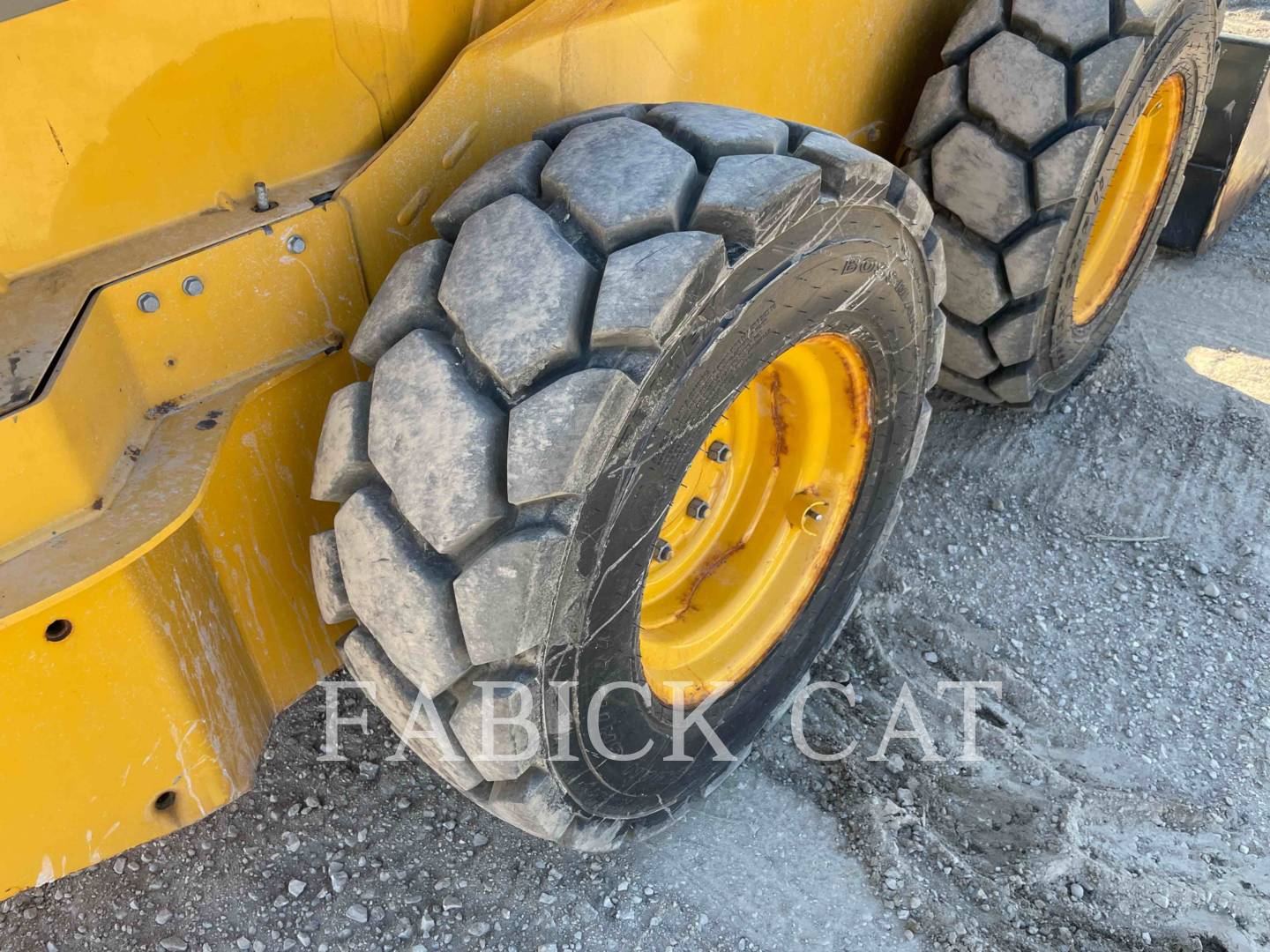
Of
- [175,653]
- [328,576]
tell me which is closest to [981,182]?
[328,576]

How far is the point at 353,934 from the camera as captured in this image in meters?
2.15

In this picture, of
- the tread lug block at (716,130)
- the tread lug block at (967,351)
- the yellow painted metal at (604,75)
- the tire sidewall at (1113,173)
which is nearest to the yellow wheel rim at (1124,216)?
the tire sidewall at (1113,173)

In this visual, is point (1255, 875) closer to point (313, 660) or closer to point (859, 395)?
point (859, 395)

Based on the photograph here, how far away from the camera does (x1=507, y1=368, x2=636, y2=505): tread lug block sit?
4.75 feet

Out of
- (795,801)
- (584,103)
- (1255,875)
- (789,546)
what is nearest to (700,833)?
(795,801)

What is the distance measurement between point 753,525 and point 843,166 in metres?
0.87

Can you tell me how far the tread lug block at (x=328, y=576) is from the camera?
5.43 feet

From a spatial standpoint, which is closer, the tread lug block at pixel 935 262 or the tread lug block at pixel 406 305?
the tread lug block at pixel 406 305

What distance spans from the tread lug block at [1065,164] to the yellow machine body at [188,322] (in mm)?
1144

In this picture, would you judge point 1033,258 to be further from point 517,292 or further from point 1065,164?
point 517,292

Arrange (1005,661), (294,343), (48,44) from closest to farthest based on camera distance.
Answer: (48,44) → (294,343) → (1005,661)

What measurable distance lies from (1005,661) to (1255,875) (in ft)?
2.34

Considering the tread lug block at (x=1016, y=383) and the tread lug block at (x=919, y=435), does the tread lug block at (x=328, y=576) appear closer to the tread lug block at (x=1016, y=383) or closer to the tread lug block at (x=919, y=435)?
the tread lug block at (x=919, y=435)

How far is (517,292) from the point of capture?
151 cm
